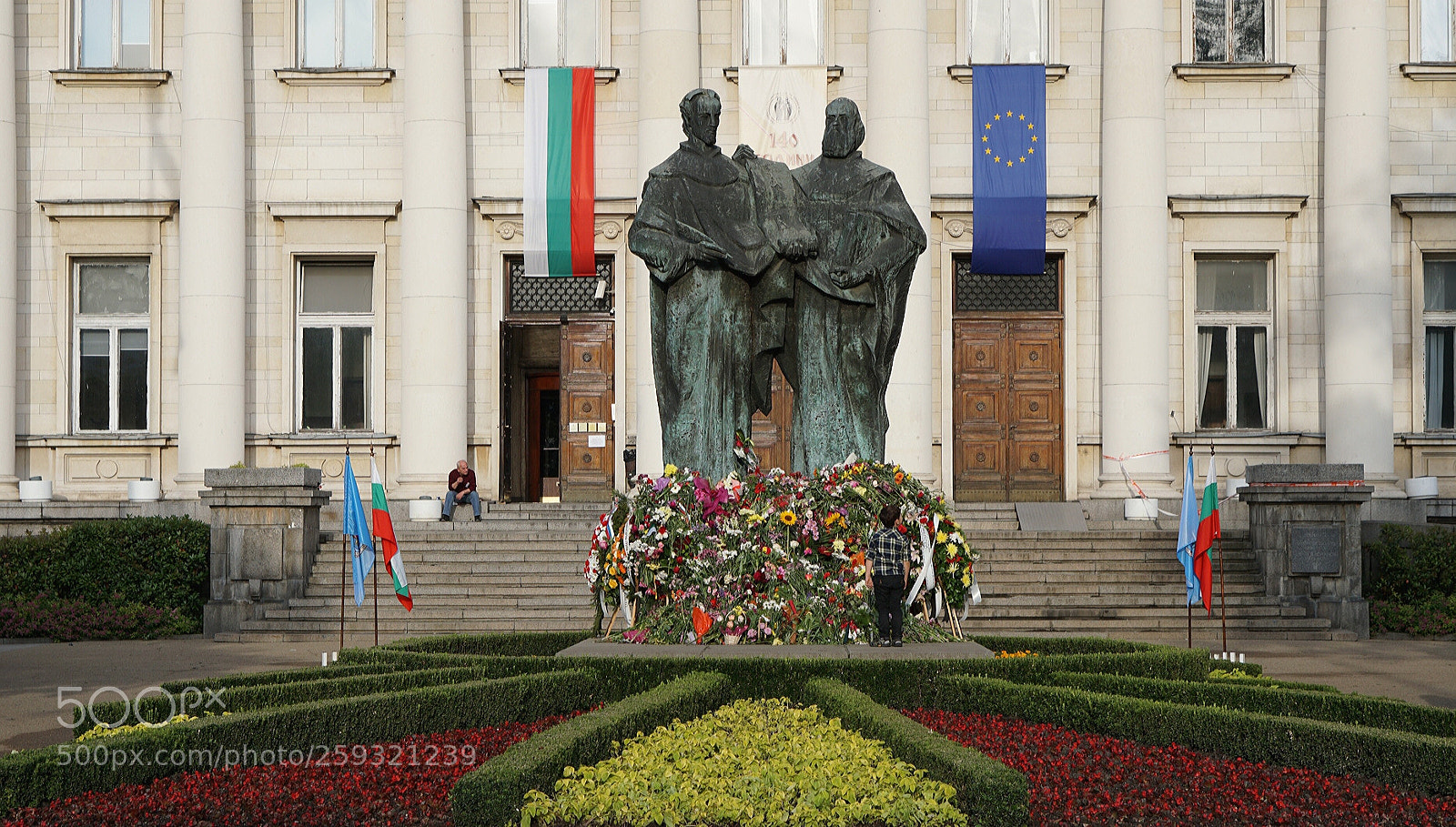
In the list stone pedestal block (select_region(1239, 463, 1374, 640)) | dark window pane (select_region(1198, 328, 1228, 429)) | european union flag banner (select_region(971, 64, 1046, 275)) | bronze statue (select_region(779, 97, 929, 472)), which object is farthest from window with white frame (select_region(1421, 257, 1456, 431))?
bronze statue (select_region(779, 97, 929, 472))

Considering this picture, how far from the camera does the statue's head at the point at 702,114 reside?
11.9m

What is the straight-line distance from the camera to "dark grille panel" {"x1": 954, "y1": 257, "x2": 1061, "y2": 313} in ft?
94.0

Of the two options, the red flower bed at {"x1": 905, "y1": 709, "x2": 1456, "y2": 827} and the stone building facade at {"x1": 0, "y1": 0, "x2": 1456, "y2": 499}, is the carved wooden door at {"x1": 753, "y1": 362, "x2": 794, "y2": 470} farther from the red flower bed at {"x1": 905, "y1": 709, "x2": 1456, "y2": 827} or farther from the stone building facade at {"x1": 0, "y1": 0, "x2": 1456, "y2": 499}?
the red flower bed at {"x1": 905, "y1": 709, "x2": 1456, "y2": 827}

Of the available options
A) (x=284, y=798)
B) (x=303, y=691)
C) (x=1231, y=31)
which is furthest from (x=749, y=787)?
(x=1231, y=31)

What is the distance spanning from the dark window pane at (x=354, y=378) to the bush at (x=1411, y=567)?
16.8 metres

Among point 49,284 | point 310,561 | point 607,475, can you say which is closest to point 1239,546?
point 607,475

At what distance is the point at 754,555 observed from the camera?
10984 mm

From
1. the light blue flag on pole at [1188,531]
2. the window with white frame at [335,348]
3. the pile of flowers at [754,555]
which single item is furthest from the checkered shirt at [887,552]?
the window with white frame at [335,348]

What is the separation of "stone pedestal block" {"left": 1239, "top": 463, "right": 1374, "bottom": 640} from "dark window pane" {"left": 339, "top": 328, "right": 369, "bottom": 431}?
15.5 meters

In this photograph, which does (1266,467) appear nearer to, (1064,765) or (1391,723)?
(1391,723)

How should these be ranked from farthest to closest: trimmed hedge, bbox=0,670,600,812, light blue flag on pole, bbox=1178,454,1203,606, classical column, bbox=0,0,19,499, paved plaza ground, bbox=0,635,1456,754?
classical column, bbox=0,0,19,499
light blue flag on pole, bbox=1178,454,1203,606
paved plaza ground, bbox=0,635,1456,754
trimmed hedge, bbox=0,670,600,812

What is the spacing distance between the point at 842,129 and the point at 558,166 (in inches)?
645

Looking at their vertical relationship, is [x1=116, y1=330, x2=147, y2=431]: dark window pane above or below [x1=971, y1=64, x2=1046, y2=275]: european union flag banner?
below

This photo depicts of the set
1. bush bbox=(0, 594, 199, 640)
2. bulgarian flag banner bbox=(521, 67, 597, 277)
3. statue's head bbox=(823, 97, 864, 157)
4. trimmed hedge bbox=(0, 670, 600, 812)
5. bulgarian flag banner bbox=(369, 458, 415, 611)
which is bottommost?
bush bbox=(0, 594, 199, 640)
